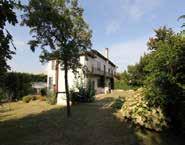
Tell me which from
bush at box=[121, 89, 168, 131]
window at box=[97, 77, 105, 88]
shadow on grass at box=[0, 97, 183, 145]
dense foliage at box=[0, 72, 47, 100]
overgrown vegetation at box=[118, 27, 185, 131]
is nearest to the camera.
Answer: shadow on grass at box=[0, 97, 183, 145]

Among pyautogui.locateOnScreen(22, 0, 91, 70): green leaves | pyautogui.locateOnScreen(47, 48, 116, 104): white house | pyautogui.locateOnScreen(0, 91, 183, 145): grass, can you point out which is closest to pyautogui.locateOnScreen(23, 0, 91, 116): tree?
pyautogui.locateOnScreen(22, 0, 91, 70): green leaves

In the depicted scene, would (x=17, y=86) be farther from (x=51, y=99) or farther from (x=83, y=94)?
(x=83, y=94)

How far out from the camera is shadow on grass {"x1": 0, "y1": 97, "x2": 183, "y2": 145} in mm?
15430

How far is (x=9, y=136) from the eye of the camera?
1662 cm

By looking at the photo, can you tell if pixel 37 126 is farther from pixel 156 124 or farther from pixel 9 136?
pixel 156 124

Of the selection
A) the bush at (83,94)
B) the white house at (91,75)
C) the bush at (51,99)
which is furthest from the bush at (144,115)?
the white house at (91,75)

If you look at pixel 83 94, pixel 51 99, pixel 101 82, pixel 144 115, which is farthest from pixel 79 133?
pixel 101 82

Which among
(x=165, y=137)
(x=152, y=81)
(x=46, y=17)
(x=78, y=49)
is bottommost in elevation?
(x=165, y=137)

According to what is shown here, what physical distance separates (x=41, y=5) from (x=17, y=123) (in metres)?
7.93

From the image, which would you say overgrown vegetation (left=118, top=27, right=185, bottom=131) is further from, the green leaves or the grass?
the green leaves

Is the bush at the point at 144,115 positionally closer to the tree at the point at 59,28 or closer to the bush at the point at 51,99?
the tree at the point at 59,28

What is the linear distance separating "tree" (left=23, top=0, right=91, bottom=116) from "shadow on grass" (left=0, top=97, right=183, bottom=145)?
4417mm

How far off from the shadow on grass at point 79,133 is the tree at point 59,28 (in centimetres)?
442

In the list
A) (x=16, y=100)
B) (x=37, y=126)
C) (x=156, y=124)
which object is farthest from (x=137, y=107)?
(x=16, y=100)
